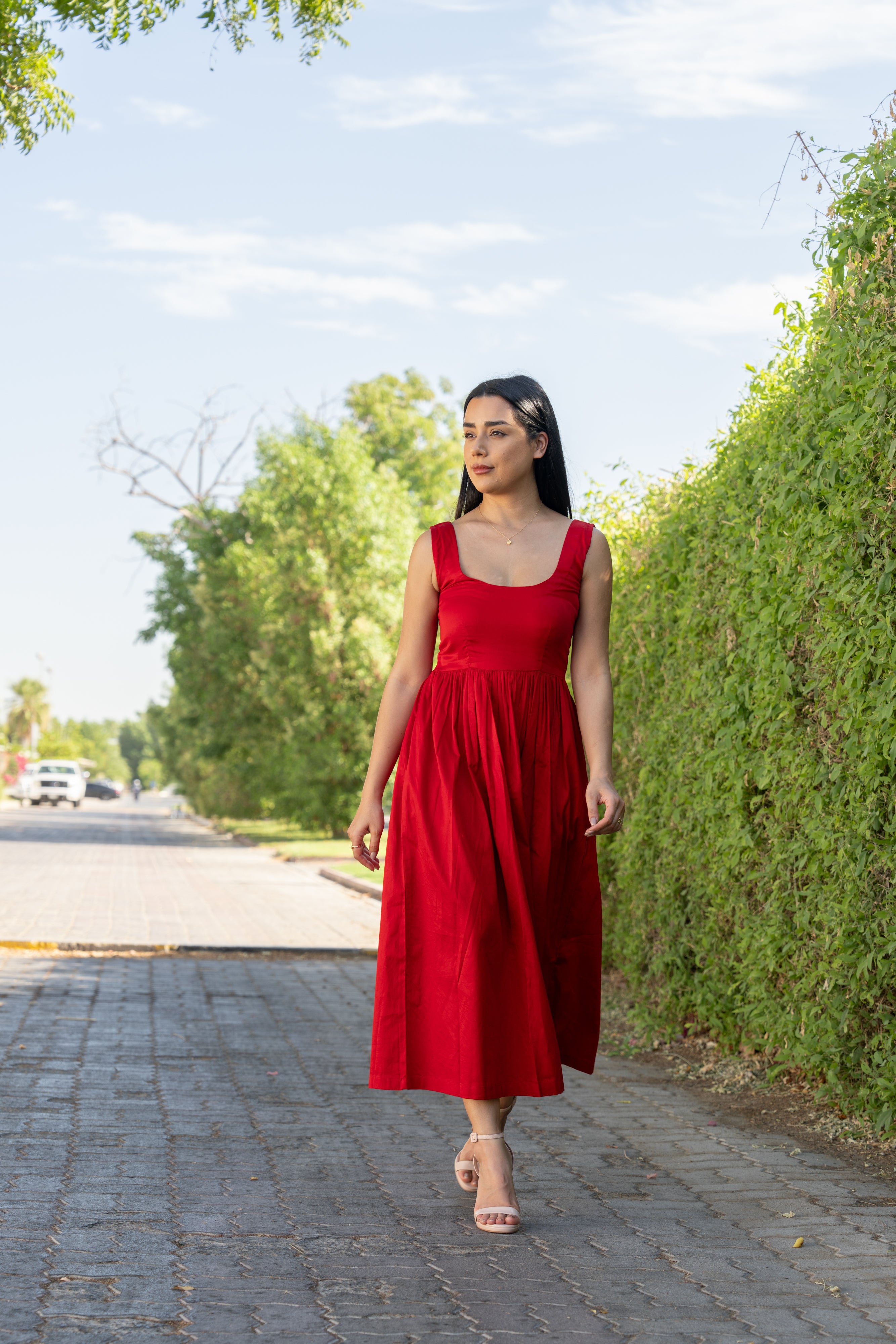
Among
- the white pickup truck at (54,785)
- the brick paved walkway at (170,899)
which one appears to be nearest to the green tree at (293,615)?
the brick paved walkway at (170,899)

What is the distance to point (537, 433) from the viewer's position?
424 cm

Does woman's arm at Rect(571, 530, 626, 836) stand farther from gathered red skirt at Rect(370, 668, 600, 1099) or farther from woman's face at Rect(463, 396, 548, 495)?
woman's face at Rect(463, 396, 548, 495)

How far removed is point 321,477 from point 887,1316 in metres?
24.9

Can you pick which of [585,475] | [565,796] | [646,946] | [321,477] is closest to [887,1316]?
[565,796]

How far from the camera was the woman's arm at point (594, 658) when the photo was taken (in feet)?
13.5

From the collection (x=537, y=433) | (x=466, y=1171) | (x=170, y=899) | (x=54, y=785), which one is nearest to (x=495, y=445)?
(x=537, y=433)

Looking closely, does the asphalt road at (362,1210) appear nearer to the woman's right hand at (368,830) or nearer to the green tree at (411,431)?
the woman's right hand at (368,830)

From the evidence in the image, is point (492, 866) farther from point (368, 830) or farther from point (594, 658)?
point (594, 658)

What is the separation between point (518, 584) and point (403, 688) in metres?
0.48

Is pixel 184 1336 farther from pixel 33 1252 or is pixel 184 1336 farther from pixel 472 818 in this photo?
pixel 472 818

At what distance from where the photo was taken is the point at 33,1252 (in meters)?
3.41

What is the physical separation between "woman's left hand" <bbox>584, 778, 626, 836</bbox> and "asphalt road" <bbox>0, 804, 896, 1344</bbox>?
1105 millimetres

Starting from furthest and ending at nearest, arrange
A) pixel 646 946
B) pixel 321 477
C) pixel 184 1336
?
pixel 321 477 → pixel 646 946 → pixel 184 1336

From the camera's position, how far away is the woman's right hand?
411 centimetres
